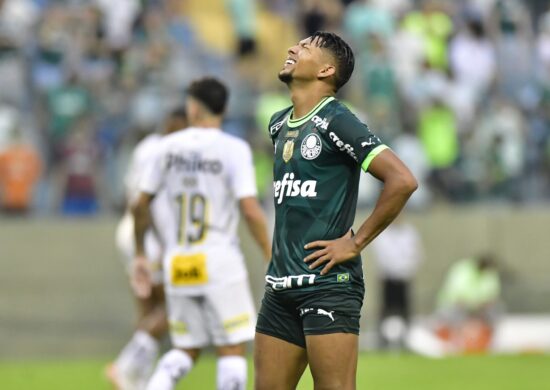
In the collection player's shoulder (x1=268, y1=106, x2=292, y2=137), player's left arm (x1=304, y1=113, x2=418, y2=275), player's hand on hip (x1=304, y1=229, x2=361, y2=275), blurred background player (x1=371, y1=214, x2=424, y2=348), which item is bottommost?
blurred background player (x1=371, y1=214, x2=424, y2=348)

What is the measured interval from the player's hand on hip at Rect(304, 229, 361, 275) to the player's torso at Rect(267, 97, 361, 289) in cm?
7

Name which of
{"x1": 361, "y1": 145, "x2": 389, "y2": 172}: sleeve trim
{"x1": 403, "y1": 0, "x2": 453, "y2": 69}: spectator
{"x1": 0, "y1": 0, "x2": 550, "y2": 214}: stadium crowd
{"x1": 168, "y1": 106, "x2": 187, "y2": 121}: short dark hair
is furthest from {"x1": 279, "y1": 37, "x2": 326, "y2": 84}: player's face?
{"x1": 403, "y1": 0, "x2": 453, "y2": 69}: spectator

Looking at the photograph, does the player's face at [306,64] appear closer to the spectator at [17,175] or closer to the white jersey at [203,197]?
the white jersey at [203,197]

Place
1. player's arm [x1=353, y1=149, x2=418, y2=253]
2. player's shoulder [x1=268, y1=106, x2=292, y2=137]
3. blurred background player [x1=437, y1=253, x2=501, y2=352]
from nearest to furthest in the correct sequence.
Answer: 1. player's arm [x1=353, y1=149, x2=418, y2=253]
2. player's shoulder [x1=268, y1=106, x2=292, y2=137]
3. blurred background player [x1=437, y1=253, x2=501, y2=352]

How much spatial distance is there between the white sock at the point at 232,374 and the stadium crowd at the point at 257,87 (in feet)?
28.1

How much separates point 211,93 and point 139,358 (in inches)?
106

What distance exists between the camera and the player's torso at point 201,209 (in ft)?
31.3

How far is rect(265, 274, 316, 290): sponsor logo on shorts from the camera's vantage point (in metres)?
7.11

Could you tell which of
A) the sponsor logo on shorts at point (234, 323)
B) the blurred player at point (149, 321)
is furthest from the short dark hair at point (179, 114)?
the sponsor logo on shorts at point (234, 323)

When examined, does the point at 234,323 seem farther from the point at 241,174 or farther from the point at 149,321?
the point at 149,321

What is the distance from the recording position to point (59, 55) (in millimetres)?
19359

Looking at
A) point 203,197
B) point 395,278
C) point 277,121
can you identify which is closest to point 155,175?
point 203,197

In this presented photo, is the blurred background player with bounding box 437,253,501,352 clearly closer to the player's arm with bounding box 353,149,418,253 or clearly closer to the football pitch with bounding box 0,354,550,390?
the football pitch with bounding box 0,354,550,390

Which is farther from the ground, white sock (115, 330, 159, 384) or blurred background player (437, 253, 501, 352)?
white sock (115, 330, 159, 384)
